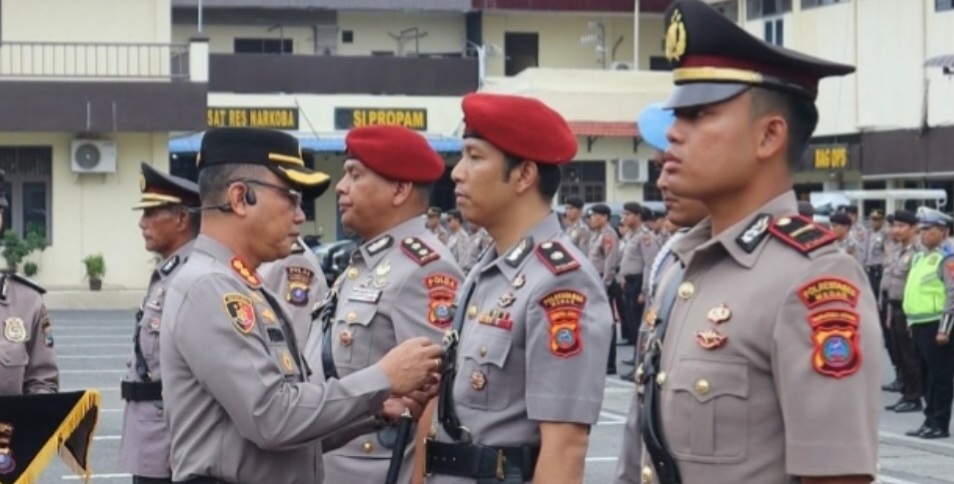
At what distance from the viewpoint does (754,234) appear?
3902mm

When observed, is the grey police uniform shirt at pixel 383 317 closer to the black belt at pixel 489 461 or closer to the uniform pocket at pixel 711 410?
the black belt at pixel 489 461

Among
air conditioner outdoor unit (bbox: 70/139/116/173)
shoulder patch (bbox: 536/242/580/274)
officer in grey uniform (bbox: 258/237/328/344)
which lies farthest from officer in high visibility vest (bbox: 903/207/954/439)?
air conditioner outdoor unit (bbox: 70/139/116/173)

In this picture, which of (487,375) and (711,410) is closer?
(711,410)

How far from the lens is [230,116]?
42219 millimetres

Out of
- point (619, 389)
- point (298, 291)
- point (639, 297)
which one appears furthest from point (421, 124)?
point (298, 291)

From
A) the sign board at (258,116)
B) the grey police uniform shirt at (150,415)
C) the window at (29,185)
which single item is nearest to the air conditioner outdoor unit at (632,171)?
the sign board at (258,116)

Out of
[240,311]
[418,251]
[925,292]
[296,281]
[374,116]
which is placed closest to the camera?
[240,311]

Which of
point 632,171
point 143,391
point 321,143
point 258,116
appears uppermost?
point 258,116

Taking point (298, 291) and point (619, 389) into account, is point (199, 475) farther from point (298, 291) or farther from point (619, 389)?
point (619, 389)

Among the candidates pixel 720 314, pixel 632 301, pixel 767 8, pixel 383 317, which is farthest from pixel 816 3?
pixel 720 314

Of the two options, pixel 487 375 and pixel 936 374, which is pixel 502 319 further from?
pixel 936 374

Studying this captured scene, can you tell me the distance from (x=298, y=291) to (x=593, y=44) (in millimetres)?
40179

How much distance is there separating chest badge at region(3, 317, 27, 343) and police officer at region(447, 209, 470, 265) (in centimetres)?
2241

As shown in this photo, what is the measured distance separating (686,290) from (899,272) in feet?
50.4
